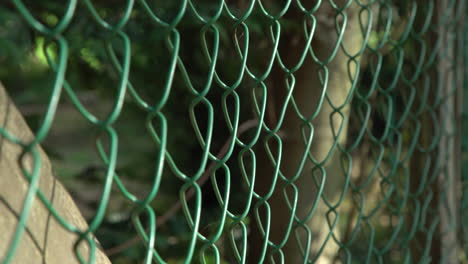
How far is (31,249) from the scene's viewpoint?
96cm

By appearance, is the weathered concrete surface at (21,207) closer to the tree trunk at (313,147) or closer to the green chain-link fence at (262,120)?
the green chain-link fence at (262,120)

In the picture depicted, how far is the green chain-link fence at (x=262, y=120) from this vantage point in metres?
1.19

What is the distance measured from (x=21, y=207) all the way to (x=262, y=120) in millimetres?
577

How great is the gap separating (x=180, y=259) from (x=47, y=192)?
6.26ft

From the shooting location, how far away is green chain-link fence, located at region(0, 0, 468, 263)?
119 centimetres

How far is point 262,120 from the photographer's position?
4.48 feet

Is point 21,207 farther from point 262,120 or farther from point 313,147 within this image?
point 313,147

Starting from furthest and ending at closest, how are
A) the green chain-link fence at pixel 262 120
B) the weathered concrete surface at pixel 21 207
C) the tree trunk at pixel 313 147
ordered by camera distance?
the tree trunk at pixel 313 147 → the green chain-link fence at pixel 262 120 → the weathered concrete surface at pixel 21 207

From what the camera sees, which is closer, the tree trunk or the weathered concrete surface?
the weathered concrete surface

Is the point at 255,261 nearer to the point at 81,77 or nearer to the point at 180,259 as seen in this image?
the point at 180,259

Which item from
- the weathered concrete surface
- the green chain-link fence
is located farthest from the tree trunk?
the weathered concrete surface

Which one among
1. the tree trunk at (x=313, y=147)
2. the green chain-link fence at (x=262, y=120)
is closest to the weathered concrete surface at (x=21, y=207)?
the green chain-link fence at (x=262, y=120)

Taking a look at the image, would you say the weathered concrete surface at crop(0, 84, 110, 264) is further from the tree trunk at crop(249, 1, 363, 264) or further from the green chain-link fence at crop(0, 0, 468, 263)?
the tree trunk at crop(249, 1, 363, 264)

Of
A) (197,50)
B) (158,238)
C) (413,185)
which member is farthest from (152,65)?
(413,185)
